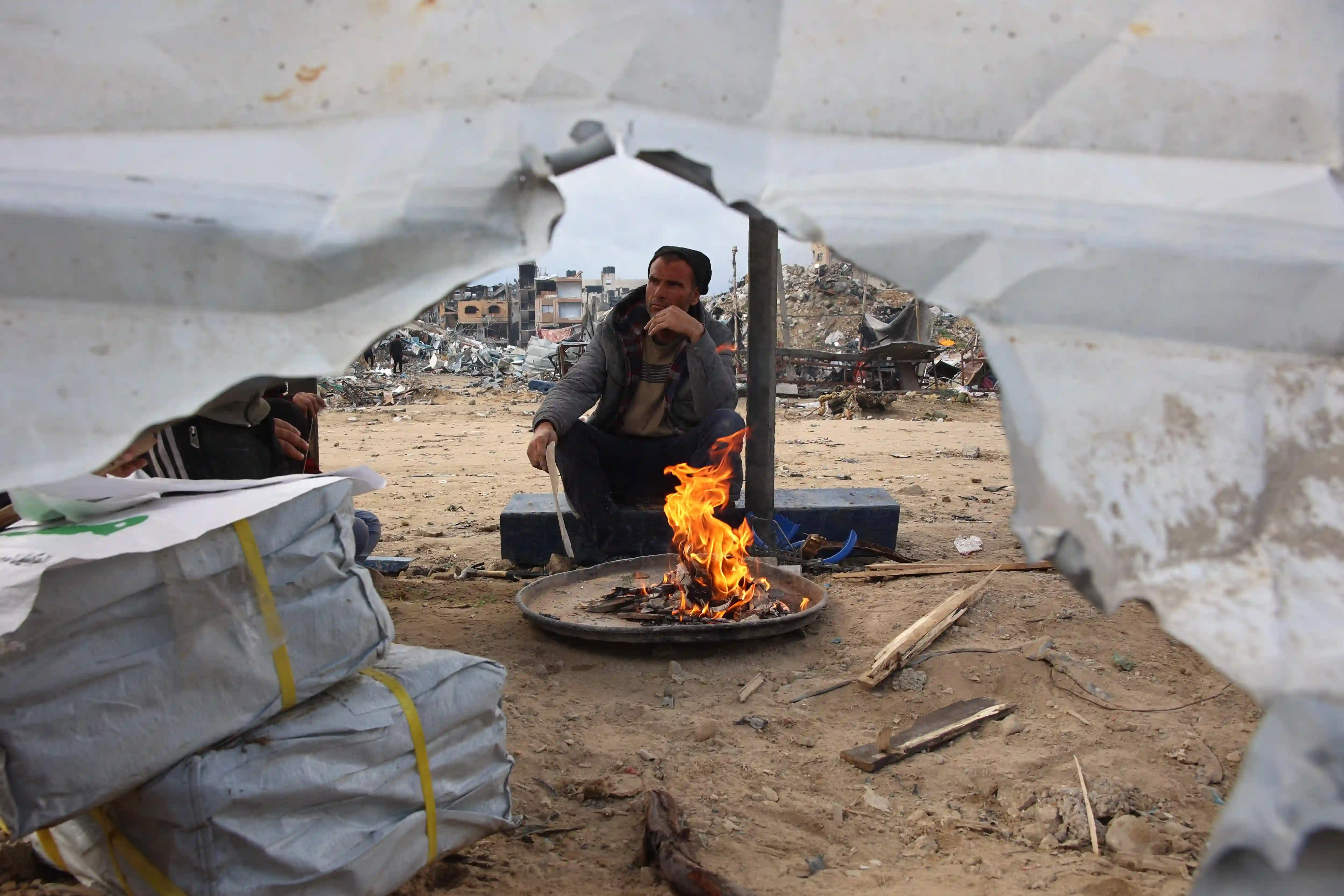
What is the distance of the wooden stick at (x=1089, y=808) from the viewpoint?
2.49 m

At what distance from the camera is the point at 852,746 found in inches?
124

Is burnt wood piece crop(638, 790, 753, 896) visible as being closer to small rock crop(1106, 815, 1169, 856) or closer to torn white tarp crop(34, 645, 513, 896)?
torn white tarp crop(34, 645, 513, 896)

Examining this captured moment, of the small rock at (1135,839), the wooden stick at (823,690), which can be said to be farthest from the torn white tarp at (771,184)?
the wooden stick at (823,690)

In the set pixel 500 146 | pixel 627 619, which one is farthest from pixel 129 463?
pixel 627 619

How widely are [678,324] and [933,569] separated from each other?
1.99 m

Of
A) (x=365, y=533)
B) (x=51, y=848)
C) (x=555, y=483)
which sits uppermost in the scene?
(x=555, y=483)

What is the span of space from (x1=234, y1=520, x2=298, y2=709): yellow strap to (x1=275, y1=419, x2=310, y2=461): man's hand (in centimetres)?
188

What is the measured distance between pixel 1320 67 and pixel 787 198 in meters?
0.70

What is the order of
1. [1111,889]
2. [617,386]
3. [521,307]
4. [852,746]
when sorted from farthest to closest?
[521,307] → [617,386] → [852,746] → [1111,889]

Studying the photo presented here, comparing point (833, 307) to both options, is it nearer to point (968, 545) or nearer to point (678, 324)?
point (968, 545)

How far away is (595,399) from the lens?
514 cm

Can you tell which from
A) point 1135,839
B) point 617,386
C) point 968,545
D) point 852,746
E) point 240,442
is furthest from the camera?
point 968,545

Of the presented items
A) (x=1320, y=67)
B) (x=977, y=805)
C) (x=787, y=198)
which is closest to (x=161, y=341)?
(x=787, y=198)

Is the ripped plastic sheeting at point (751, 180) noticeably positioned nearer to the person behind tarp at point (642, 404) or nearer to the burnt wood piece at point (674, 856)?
the burnt wood piece at point (674, 856)
